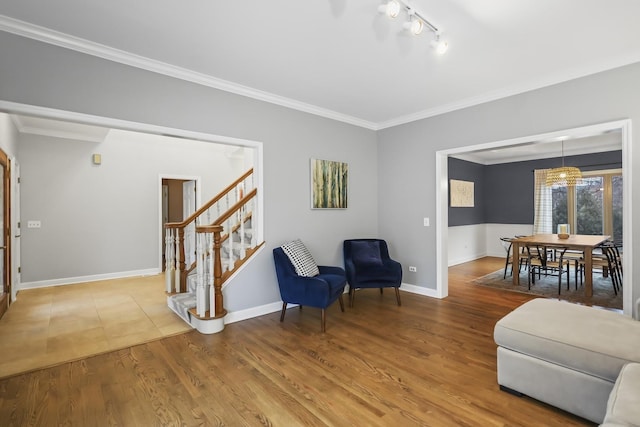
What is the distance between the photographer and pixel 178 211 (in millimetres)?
8156

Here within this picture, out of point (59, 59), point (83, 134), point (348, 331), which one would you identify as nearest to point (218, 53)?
point (59, 59)

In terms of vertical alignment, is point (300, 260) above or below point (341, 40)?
below

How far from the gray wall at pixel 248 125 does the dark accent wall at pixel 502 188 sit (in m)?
3.39

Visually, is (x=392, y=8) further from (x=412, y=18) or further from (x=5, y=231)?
(x=5, y=231)

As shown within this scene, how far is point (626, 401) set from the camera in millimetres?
1335

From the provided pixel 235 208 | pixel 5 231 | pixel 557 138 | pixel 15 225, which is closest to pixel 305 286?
pixel 235 208

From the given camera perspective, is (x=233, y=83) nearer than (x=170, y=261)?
Yes

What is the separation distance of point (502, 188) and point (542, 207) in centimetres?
105

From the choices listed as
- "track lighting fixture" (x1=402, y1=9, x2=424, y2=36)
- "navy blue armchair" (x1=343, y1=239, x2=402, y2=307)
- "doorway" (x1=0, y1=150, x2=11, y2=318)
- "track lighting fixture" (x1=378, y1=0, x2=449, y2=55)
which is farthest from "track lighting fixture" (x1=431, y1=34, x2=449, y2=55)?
"doorway" (x1=0, y1=150, x2=11, y2=318)

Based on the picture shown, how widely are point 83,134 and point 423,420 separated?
658 cm

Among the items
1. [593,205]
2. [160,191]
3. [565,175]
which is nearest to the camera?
[565,175]

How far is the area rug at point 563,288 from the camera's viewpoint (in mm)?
4296

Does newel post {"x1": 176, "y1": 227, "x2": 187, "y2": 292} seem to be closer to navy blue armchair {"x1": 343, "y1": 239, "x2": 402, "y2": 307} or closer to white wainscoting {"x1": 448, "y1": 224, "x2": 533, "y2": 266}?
navy blue armchair {"x1": 343, "y1": 239, "x2": 402, "y2": 307}

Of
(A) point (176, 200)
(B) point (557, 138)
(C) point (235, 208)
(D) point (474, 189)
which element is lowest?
(C) point (235, 208)
